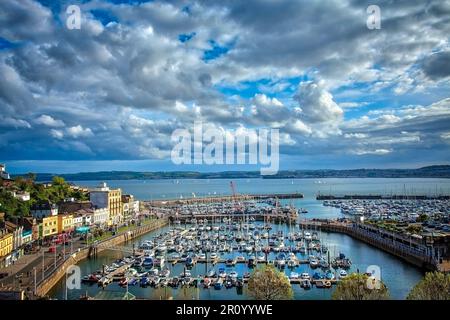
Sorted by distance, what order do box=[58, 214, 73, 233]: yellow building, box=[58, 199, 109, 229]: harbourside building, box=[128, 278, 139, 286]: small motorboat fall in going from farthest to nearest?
box=[58, 199, 109, 229]: harbourside building, box=[58, 214, 73, 233]: yellow building, box=[128, 278, 139, 286]: small motorboat

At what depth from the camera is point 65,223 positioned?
15352 mm

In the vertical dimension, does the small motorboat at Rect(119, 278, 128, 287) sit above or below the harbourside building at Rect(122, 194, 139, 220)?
below

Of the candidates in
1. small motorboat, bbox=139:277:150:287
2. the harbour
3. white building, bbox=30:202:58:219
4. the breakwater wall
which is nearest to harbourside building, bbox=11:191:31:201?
white building, bbox=30:202:58:219

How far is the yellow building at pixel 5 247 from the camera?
9.90 metres

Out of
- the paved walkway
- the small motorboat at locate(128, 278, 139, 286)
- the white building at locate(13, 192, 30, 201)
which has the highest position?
the white building at locate(13, 192, 30, 201)

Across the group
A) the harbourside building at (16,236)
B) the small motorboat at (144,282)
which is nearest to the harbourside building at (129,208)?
the harbourside building at (16,236)

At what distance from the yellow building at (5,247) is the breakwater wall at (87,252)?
1.31 meters

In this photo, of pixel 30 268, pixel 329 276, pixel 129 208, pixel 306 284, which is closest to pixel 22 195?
pixel 30 268

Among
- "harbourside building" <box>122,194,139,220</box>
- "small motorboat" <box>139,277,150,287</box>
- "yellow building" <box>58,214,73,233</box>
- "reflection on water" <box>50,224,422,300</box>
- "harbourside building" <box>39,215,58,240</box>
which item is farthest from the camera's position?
"harbourside building" <box>122,194,139,220</box>

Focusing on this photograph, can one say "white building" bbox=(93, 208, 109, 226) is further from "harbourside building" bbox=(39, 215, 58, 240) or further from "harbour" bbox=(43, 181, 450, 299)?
"harbourside building" bbox=(39, 215, 58, 240)

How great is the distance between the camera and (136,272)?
33.9 feet

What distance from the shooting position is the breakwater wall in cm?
844

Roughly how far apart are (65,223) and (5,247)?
15.1 ft

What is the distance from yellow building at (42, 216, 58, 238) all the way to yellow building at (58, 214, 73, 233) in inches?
7.3
